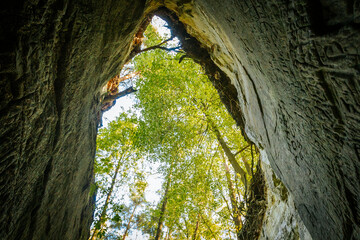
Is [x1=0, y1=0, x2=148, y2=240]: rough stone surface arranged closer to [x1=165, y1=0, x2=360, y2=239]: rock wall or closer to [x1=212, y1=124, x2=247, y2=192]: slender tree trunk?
[x1=165, y1=0, x2=360, y2=239]: rock wall

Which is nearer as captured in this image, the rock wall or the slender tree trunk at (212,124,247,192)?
the rock wall

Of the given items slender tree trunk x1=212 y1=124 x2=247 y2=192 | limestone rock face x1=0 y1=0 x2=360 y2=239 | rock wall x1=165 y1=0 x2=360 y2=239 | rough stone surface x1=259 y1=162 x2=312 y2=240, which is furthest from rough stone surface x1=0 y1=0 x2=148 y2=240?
slender tree trunk x1=212 y1=124 x2=247 y2=192

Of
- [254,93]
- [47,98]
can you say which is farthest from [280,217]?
[47,98]

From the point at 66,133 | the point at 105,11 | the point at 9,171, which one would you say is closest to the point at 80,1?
the point at 105,11

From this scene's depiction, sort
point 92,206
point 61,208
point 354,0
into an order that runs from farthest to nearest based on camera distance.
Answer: point 92,206
point 61,208
point 354,0

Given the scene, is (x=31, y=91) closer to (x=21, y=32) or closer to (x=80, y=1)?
(x=21, y=32)

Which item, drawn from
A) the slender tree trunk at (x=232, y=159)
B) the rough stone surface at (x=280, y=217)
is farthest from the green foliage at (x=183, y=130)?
the rough stone surface at (x=280, y=217)

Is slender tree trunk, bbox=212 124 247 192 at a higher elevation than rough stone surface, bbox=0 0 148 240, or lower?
higher

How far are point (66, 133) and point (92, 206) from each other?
3635mm

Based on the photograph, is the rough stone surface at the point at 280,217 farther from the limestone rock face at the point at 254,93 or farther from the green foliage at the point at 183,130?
the green foliage at the point at 183,130

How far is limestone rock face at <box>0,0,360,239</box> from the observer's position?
3.57 feet

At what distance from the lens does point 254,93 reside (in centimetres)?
288

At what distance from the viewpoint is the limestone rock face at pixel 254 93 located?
1087 millimetres

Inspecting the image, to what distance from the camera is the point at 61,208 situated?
3064mm
